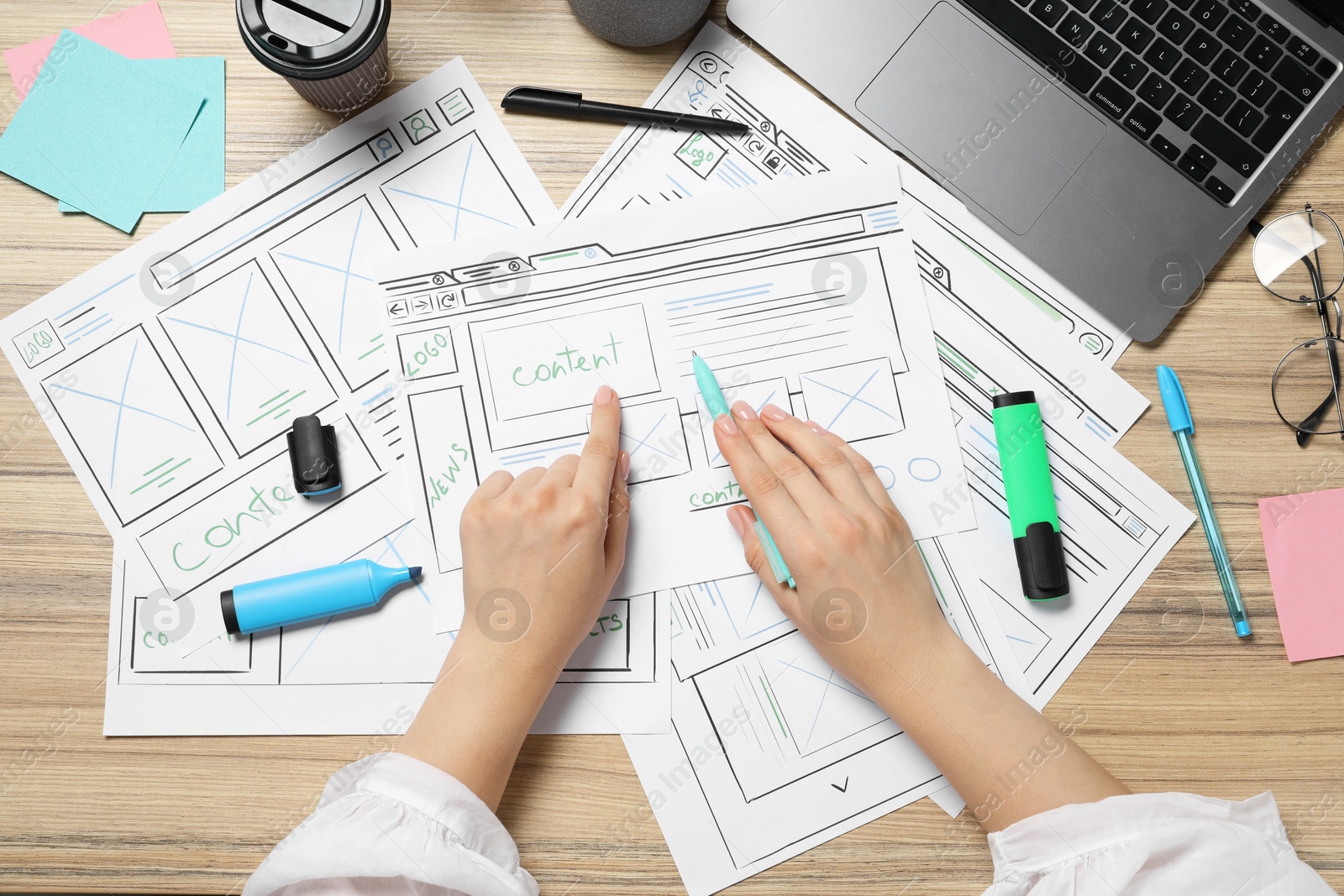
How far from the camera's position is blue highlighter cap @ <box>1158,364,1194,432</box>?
72 centimetres

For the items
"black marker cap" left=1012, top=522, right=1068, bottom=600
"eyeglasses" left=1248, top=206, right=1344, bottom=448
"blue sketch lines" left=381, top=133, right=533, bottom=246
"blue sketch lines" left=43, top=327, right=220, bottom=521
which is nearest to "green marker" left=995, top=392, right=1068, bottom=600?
"black marker cap" left=1012, top=522, right=1068, bottom=600

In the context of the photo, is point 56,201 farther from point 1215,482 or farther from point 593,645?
point 1215,482

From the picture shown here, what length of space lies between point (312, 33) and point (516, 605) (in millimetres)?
478

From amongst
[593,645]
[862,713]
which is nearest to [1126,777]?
[862,713]

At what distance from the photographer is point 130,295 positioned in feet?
2.40

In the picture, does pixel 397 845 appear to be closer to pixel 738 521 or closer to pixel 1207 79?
pixel 738 521

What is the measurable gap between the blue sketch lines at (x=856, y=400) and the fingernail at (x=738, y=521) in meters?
0.11

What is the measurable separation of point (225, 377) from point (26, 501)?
203 millimetres

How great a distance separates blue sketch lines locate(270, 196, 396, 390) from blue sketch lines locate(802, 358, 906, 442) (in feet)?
1.25

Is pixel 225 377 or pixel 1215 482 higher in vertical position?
pixel 1215 482

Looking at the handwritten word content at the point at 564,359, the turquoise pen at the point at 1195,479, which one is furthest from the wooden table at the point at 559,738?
the handwritten word content at the point at 564,359

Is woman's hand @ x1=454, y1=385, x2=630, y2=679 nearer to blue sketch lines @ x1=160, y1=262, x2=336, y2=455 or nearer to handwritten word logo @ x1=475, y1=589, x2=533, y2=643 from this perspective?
handwritten word logo @ x1=475, y1=589, x2=533, y2=643

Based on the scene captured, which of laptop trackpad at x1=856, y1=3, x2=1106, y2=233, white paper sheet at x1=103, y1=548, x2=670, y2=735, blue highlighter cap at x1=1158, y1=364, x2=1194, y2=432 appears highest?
laptop trackpad at x1=856, y1=3, x2=1106, y2=233

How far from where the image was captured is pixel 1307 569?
71cm
